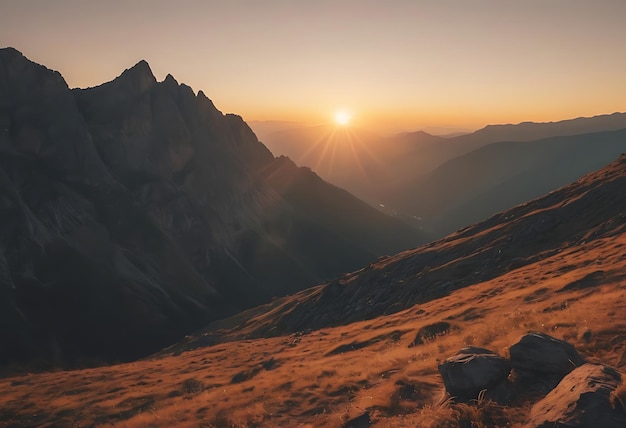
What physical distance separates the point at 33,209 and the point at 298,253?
98.5 metres

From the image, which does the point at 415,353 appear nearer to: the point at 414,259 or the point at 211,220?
the point at 414,259

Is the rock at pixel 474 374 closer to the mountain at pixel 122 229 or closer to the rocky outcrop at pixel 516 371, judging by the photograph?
the rocky outcrop at pixel 516 371

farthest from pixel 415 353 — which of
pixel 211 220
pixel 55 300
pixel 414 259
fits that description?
pixel 211 220

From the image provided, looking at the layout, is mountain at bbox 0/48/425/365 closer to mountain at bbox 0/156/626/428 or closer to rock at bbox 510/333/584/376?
mountain at bbox 0/156/626/428

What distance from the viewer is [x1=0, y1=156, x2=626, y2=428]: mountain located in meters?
12.8

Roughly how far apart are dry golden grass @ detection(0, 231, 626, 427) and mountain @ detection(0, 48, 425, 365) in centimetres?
7043

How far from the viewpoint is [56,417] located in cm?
2609

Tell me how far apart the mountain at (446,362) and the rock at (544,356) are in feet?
0.13

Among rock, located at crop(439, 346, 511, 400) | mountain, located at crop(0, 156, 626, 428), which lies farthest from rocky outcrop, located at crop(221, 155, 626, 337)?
rock, located at crop(439, 346, 511, 400)

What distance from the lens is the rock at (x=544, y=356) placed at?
13.2 m

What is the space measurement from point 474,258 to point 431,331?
33.2 meters

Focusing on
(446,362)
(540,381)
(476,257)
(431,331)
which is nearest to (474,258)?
(476,257)

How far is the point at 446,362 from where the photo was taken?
48.4ft

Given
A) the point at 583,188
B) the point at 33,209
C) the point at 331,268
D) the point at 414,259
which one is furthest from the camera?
the point at 331,268
